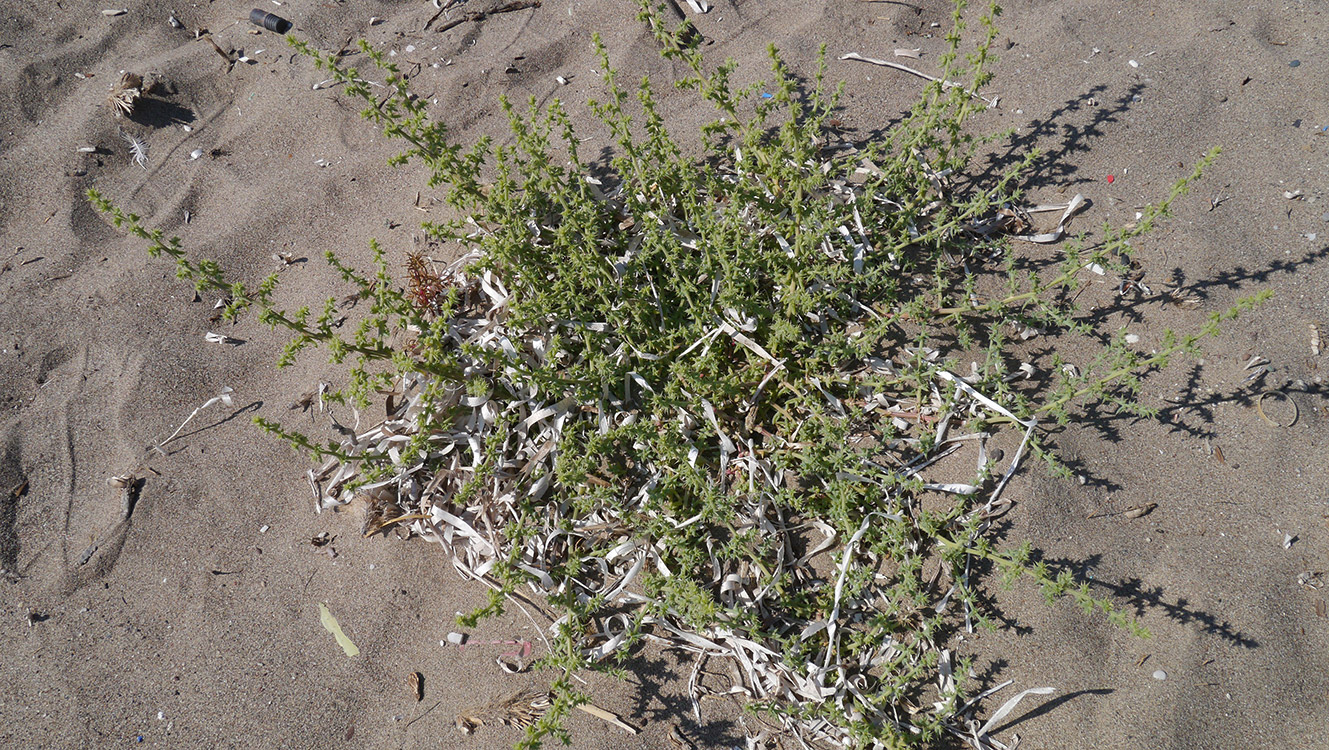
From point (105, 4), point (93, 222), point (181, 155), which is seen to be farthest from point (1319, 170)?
point (105, 4)

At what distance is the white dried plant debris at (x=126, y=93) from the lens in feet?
11.0

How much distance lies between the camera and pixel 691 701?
226cm

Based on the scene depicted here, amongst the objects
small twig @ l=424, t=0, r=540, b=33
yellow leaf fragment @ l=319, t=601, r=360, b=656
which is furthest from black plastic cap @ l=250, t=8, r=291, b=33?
yellow leaf fragment @ l=319, t=601, r=360, b=656

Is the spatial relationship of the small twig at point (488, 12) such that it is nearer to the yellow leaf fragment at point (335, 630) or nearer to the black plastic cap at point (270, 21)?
the black plastic cap at point (270, 21)

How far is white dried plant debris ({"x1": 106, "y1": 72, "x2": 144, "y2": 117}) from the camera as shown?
11.0 feet

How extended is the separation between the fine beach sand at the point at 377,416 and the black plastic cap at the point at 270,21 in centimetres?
7

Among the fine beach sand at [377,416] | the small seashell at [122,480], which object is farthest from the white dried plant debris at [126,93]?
the small seashell at [122,480]

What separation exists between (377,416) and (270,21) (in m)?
2.27

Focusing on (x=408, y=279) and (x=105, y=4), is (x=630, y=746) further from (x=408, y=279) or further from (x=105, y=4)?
(x=105, y=4)

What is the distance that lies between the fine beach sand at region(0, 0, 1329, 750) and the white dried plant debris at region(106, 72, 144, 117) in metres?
0.07

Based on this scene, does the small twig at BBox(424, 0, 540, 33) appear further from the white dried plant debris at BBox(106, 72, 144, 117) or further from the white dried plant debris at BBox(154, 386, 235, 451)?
the white dried plant debris at BBox(154, 386, 235, 451)

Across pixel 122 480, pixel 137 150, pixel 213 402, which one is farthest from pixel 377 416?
pixel 137 150

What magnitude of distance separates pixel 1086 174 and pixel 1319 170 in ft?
2.53

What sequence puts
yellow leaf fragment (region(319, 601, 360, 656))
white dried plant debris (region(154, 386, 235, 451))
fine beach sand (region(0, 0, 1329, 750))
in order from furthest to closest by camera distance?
white dried plant debris (region(154, 386, 235, 451))
yellow leaf fragment (region(319, 601, 360, 656))
fine beach sand (region(0, 0, 1329, 750))
